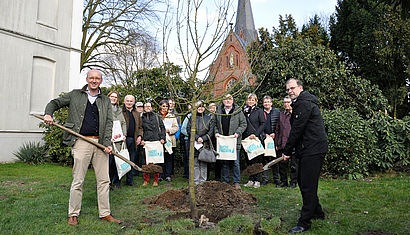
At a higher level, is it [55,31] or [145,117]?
[55,31]

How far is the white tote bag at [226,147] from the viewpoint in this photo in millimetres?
7199

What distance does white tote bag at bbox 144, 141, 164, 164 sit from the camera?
766 cm

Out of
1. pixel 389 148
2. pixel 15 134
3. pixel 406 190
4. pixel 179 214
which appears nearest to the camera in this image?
pixel 179 214

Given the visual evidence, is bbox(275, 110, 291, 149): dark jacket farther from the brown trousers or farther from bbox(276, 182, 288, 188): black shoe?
the brown trousers

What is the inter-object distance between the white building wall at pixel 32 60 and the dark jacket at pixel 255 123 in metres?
9.10

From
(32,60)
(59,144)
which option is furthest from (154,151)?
(32,60)

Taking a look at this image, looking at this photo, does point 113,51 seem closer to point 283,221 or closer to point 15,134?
point 15,134

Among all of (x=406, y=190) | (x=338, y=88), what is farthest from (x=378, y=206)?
(x=338, y=88)

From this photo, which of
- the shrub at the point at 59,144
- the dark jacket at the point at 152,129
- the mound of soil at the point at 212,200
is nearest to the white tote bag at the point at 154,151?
the dark jacket at the point at 152,129

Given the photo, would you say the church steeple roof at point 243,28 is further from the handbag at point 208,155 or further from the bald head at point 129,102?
the bald head at point 129,102

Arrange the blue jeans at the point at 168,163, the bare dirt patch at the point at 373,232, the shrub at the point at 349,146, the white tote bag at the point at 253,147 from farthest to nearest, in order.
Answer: the blue jeans at the point at 168,163 → the shrub at the point at 349,146 → the white tote bag at the point at 253,147 → the bare dirt patch at the point at 373,232

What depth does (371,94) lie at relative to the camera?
466 inches

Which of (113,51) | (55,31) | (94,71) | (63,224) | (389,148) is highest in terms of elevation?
(113,51)

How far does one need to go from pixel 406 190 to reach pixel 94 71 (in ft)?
22.9
